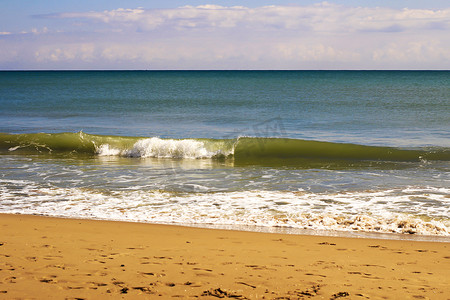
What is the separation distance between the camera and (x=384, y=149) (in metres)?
18.2

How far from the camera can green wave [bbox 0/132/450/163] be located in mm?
17234

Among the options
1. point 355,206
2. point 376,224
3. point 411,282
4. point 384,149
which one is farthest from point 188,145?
point 411,282

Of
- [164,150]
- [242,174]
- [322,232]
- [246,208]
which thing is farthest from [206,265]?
[164,150]

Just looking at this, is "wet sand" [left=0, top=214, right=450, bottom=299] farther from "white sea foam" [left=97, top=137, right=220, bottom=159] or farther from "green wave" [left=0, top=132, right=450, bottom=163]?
"white sea foam" [left=97, top=137, right=220, bottom=159]

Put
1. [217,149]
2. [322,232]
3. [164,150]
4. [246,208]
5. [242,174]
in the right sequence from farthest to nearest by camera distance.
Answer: [217,149] < [164,150] < [242,174] < [246,208] < [322,232]

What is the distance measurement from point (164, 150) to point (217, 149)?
82.2 inches

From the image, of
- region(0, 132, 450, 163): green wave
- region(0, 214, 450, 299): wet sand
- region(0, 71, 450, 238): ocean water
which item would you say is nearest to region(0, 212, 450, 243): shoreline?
region(0, 71, 450, 238): ocean water

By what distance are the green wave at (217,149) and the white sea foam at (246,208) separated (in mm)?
6663

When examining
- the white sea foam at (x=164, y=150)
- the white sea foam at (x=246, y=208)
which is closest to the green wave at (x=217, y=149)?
the white sea foam at (x=164, y=150)

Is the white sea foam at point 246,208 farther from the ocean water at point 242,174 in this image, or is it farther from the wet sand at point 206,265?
the wet sand at point 206,265

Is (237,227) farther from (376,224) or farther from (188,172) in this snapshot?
(188,172)

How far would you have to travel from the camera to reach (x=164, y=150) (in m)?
18.7

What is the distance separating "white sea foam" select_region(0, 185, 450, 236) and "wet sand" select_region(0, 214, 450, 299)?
915 millimetres

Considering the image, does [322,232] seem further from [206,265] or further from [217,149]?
[217,149]
